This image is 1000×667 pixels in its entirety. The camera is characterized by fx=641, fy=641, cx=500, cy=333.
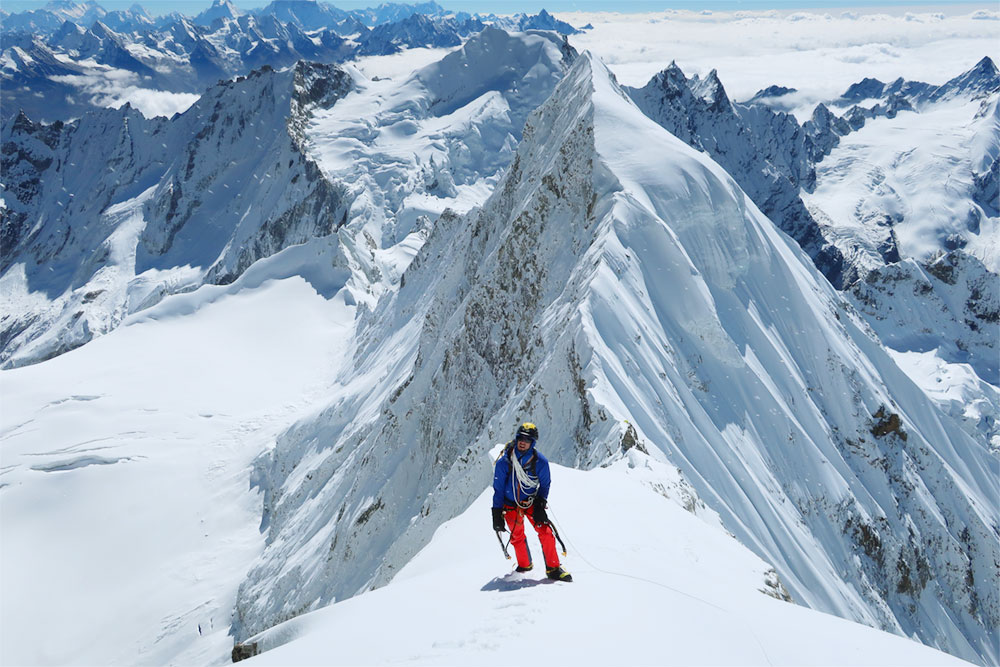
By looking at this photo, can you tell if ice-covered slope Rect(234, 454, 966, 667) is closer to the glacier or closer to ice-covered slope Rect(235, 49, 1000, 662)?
the glacier

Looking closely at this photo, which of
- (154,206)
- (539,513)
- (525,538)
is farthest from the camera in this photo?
(154,206)

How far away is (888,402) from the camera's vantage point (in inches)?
1320

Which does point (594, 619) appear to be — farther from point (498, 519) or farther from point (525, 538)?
point (498, 519)

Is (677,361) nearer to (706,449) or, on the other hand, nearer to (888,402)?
(706,449)

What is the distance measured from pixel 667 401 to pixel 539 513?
14.5 m

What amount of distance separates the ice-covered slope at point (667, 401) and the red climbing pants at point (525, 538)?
861 cm

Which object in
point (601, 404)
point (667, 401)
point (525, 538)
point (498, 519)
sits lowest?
point (667, 401)

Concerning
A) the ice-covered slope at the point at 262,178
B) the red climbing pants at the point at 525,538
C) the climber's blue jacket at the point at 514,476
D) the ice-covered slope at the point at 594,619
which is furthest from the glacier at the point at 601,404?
the ice-covered slope at the point at 262,178

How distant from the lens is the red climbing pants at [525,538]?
10.1 meters

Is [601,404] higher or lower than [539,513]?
lower

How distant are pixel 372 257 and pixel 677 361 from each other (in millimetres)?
71090

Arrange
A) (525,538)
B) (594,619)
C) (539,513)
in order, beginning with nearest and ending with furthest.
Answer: (594,619) → (539,513) → (525,538)

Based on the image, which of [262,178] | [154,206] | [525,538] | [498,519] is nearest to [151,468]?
[498,519]

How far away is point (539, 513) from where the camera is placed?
34.1 feet
